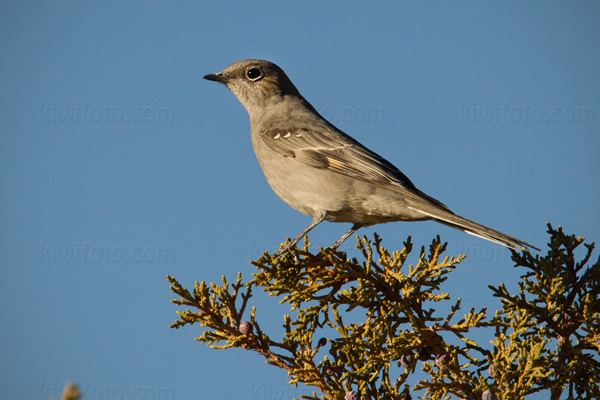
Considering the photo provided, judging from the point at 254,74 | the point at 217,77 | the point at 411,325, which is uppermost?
the point at 254,74

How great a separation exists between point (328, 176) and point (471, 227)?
1.79 m

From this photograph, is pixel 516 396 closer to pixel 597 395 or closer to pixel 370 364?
pixel 597 395

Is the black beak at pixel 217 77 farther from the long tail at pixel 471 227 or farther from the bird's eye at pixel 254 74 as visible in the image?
the long tail at pixel 471 227

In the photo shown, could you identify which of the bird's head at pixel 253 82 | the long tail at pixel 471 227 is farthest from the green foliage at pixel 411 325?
the bird's head at pixel 253 82

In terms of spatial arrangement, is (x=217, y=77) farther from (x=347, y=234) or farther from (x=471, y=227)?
(x=471, y=227)

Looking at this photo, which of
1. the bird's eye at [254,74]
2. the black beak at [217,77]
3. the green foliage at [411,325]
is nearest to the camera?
the green foliage at [411,325]

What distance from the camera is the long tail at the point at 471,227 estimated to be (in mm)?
4656

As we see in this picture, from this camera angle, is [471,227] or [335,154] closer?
[471,227]

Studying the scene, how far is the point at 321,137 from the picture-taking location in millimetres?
6824

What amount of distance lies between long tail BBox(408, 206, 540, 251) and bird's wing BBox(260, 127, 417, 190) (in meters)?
0.61

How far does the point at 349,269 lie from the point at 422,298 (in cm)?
65

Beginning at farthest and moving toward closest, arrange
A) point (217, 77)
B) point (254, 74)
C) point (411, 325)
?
point (254, 74) < point (217, 77) < point (411, 325)

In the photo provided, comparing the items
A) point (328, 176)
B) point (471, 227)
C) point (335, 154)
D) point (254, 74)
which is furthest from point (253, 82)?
point (471, 227)

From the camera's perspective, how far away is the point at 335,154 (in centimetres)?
648
